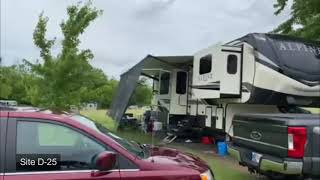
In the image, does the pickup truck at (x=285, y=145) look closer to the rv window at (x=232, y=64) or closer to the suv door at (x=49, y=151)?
the suv door at (x=49, y=151)

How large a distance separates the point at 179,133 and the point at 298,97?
5.85 metres

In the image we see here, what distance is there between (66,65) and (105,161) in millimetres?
11202

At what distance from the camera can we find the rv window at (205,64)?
1501 cm

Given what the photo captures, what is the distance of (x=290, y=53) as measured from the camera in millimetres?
13125

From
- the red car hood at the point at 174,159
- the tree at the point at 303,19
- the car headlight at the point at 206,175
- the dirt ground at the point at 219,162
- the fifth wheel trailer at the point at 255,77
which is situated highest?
the tree at the point at 303,19

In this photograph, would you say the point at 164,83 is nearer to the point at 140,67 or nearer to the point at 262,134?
the point at 140,67

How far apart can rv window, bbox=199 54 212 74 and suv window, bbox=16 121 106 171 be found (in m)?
9.91

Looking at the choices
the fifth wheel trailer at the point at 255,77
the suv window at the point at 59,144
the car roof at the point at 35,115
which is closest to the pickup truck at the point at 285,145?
the suv window at the point at 59,144

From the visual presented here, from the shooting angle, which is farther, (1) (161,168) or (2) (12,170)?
(1) (161,168)

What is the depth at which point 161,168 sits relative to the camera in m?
5.46

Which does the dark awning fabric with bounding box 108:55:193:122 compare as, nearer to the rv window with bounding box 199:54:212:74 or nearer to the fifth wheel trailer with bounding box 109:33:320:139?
the rv window with bounding box 199:54:212:74

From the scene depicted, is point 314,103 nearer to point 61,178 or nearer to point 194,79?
point 194,79

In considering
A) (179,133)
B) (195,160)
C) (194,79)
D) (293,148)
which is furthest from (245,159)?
(179,133)

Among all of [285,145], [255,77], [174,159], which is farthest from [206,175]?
[255,77]
